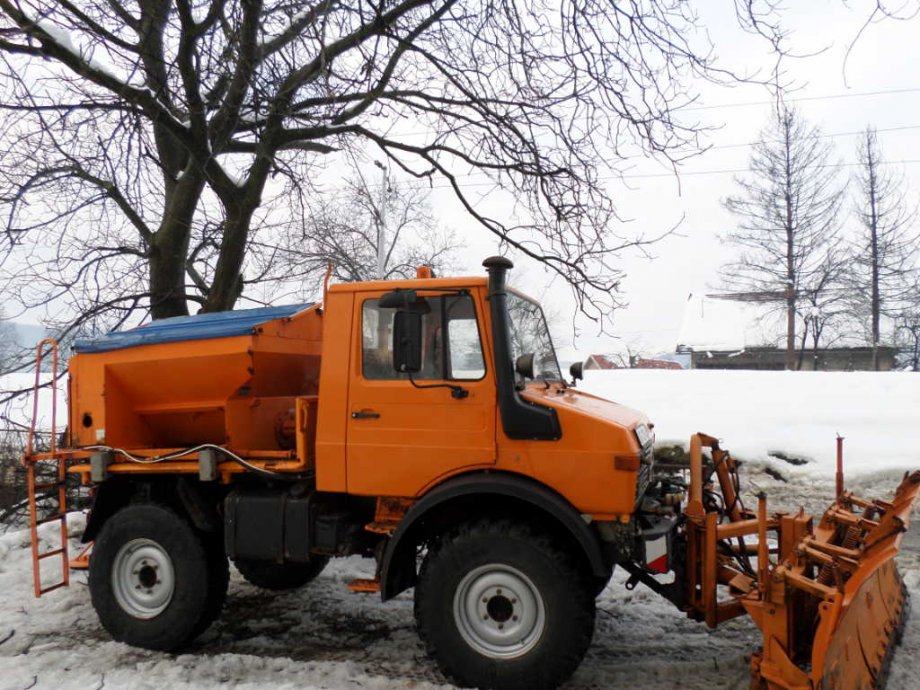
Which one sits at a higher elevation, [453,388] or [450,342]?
[450,342]

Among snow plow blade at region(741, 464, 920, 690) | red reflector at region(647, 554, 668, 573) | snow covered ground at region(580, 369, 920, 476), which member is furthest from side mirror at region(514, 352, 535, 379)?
snow covered ground at region(580, 369, 920, 476)

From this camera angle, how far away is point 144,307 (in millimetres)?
8695

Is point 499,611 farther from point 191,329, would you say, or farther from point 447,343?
point 191,329

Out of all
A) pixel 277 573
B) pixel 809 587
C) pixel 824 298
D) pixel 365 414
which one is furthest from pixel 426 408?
pixel 824 298

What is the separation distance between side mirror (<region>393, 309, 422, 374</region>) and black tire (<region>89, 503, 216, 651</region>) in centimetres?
226

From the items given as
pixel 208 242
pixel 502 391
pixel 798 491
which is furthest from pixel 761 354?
pixel 502 391

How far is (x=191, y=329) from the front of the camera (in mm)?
5125

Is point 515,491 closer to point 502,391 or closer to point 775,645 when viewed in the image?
point 502,391

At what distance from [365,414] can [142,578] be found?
2251 mm

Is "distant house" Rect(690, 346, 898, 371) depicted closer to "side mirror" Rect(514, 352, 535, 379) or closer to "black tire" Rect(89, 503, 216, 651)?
"side mirror" Rect(514, 352, 535, 379)

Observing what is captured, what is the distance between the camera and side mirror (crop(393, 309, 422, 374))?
421cm

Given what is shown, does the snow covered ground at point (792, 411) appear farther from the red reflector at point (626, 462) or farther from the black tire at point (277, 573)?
the red reflector at point (626, 462)

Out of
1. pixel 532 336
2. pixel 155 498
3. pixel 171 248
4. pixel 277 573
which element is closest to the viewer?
pixel 532 336

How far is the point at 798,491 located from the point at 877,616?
6051mm
